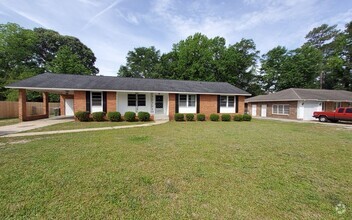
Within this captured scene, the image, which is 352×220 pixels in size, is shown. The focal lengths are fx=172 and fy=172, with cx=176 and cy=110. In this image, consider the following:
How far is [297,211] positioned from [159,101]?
15.5 m

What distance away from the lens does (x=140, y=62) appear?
1736 inches

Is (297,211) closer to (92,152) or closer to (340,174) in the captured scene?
(340,174)

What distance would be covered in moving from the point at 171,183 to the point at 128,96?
13.9 metres

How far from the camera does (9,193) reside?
10.2 ft

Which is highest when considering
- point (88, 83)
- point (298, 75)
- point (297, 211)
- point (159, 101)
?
point (298, 75)

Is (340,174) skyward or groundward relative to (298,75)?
groundward

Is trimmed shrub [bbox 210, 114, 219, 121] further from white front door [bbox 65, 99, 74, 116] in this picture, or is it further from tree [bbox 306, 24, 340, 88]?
tree [bbox 306, 24, 340, 88]

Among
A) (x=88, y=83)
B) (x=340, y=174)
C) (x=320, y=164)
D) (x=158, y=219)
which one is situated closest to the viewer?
(x=158, y=219)

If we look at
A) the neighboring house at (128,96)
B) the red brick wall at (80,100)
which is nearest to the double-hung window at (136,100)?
the neighboring house at (128,96)

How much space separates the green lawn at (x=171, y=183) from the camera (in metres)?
2.71

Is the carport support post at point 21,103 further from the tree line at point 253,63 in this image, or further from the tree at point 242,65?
the tree at point 242,65

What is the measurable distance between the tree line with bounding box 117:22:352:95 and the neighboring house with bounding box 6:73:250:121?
57.6 feet

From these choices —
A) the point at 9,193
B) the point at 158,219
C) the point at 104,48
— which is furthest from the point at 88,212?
the point at 104,48

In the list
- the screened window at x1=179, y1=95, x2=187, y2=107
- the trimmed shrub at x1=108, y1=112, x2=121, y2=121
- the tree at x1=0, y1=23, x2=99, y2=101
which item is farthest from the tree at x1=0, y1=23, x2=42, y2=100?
the screened window at x1=179, y1=95, x2=187, y2=107
